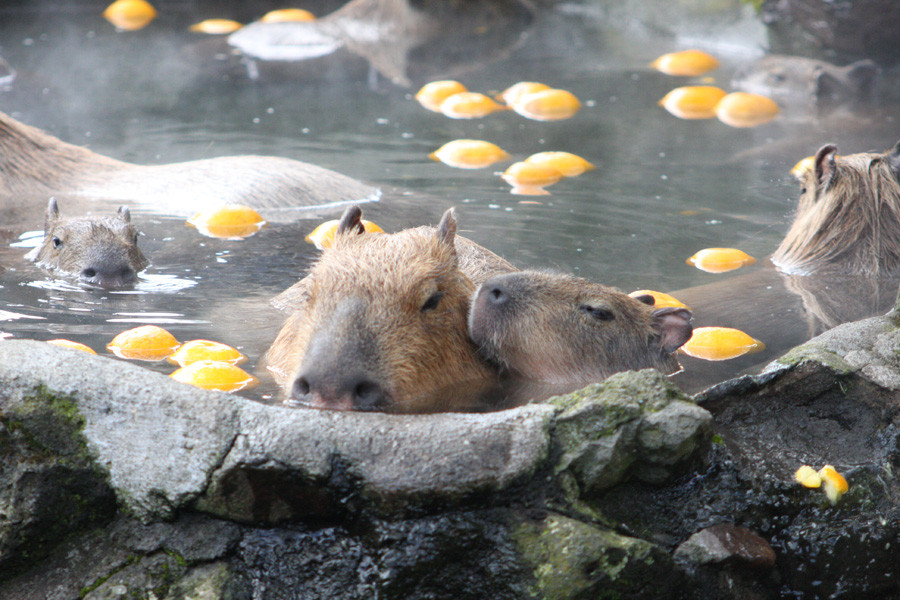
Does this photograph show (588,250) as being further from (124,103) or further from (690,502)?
(124,103)

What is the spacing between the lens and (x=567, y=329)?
3.64m

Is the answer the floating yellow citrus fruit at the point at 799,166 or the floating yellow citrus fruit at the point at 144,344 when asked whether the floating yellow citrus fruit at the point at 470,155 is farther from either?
the floating yellow citrus fruit at the point at 144,344

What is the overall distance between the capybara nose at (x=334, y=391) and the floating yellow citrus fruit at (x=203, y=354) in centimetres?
103

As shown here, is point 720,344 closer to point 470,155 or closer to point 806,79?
point 470,155

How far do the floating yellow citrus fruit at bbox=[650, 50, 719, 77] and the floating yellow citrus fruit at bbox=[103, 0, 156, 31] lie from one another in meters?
6.84

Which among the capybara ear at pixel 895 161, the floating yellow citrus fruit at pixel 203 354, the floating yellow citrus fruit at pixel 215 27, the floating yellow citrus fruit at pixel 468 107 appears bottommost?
the floating yellow citrus fruit at pixel 203 354

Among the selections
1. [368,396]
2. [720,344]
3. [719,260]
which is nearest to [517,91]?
[719,260]

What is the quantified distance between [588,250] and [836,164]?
4.92 ft

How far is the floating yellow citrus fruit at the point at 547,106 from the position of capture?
9.14 m

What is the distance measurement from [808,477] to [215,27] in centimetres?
1123

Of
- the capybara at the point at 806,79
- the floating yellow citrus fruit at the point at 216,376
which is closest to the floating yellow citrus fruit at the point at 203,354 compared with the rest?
the floating yellow citrus fruit at the point at 216,376

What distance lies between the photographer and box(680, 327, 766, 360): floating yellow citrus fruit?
418 cm

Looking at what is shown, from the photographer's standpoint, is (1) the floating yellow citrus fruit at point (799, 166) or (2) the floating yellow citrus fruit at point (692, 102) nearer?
(1) the floating yellow citrus fruit at point (799, 166)

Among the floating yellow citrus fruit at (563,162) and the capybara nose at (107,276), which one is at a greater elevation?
the floating yellow citrus fruit at (563,162)
